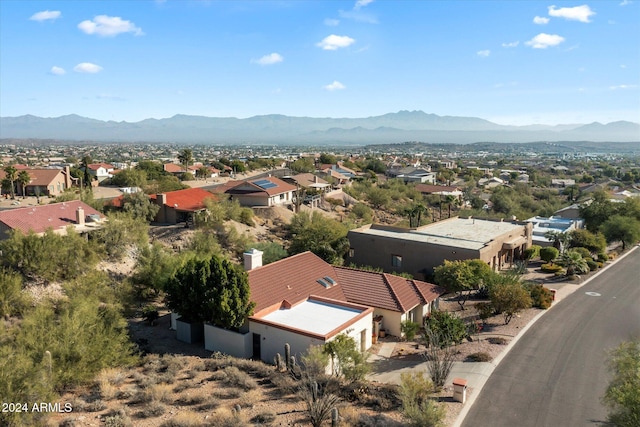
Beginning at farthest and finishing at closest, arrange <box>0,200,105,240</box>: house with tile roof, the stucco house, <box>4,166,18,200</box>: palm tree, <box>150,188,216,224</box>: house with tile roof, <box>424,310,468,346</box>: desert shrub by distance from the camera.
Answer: <box>4,166,18,200</box>: palm tree
<box>150,188,216,224</box>: house with tile roof
the stucco house
<box>0,200,105,240</box>: house with tile roof
<box>424,310,468,346</box>: desert shrub

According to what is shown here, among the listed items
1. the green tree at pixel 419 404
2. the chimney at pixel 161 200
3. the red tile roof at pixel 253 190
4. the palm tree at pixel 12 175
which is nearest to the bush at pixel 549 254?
the green tree at pixel 419 404

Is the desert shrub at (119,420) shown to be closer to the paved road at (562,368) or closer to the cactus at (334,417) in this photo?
the cactus at (334,417)

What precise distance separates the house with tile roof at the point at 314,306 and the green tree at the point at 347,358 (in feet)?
3.16

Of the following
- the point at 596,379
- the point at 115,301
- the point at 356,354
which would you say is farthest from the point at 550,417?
the point at 115,301

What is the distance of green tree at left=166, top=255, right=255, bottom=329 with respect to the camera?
22.6 meters

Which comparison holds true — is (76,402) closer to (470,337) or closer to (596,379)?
(470,337)

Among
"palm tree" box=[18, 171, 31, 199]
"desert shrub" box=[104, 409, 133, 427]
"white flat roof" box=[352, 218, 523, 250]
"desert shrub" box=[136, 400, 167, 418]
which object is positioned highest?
"palm tree" box=[18, 171, 31, 199]

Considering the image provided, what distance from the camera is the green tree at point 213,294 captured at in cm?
2256

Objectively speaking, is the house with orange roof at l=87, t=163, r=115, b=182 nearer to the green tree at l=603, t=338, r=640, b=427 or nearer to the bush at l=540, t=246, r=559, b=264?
the bush at l=540, t=246, r=559, b=264

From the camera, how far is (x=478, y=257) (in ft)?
113

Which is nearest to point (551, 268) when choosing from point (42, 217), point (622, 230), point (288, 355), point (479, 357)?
point (622, 230)

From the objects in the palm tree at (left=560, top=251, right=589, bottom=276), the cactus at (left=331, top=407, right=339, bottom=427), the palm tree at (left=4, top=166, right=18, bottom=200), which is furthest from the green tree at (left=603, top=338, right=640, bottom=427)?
the palm tree at (left=4, top=166, right=18, bottom=200)

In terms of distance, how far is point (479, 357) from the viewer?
22641 millimetres

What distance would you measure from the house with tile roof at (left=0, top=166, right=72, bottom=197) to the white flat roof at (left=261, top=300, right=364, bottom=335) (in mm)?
50528
